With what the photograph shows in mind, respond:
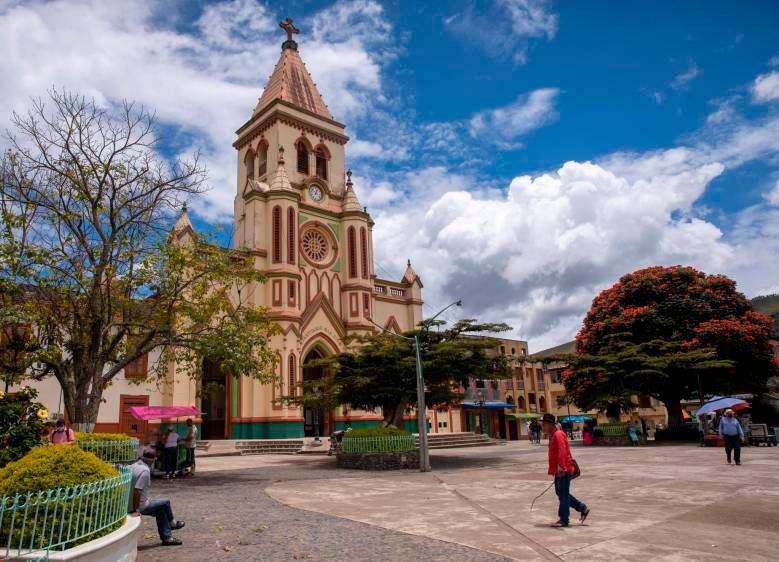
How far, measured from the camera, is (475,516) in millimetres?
8977

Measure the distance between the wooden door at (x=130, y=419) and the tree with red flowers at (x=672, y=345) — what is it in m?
20.4

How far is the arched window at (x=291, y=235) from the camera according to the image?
32.9 metres

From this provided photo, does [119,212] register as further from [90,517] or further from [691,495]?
[691,495]

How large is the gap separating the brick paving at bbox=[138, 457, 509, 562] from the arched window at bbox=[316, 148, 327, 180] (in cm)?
2930

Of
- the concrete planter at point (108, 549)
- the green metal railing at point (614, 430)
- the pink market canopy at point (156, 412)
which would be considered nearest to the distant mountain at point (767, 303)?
the green metal railing at point (614, 430)

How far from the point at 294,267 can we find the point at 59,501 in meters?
28.1

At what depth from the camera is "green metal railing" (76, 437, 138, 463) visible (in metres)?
13.8

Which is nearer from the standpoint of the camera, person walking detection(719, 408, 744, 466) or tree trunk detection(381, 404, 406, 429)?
person walking detection(719, 408, 744, 466)

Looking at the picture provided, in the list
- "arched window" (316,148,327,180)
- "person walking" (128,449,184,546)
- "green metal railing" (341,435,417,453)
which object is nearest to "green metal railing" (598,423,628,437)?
"green metal railing" (341,435,417,453)

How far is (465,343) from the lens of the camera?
19.2m

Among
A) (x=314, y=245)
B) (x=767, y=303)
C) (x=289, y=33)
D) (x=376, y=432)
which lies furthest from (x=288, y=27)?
(x=767, y=303)

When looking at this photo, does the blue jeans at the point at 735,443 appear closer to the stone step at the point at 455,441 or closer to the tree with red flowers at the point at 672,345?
the tree with red flowers at the point at 672,345

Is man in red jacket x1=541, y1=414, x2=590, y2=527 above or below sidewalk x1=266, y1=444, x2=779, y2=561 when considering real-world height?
above

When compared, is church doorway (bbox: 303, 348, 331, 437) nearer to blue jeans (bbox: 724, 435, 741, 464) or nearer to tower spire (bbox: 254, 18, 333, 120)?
tower spire (bbox: 254, 18, 333, 120)
